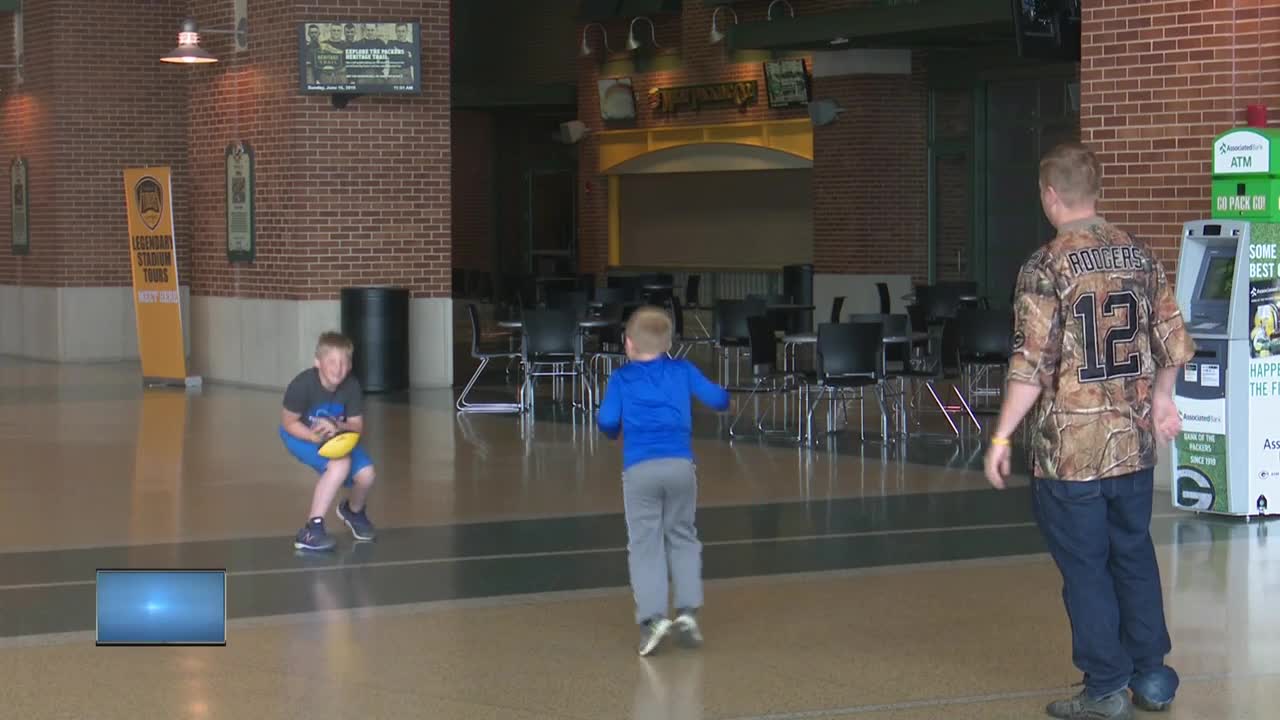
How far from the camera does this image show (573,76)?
28.2m

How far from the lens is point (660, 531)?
5781mm

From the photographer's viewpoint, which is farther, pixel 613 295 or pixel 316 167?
pixel 613 295

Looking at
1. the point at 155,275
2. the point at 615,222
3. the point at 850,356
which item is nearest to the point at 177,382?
the point at 155,275

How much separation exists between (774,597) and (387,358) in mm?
8842

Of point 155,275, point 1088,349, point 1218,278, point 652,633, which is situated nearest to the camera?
point 1088,349

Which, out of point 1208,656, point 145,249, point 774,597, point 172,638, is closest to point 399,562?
point 774,597

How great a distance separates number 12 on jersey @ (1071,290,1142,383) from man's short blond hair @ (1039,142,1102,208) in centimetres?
27

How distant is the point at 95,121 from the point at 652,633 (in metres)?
15.1

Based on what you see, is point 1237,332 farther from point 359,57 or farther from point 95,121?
point 95,121

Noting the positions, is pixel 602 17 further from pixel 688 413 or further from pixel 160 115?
pixel 688 413

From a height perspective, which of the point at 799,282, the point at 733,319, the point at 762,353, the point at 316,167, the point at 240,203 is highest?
the point at 316,167

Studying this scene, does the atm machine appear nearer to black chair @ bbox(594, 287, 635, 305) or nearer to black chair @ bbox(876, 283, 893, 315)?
black chair @ bbox(594, 287, 635, 305)

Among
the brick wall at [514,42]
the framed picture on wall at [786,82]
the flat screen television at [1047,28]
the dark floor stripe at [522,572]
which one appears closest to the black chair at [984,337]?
the flat screen television at [1047,28]

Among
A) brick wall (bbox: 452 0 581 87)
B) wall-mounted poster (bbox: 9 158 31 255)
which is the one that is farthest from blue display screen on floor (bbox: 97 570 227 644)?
brick wall (bbox: 452 0 581 87)
